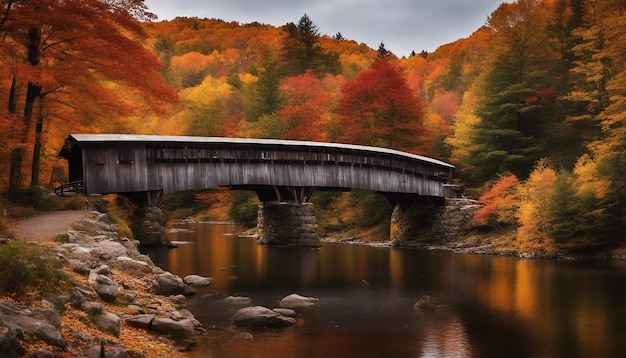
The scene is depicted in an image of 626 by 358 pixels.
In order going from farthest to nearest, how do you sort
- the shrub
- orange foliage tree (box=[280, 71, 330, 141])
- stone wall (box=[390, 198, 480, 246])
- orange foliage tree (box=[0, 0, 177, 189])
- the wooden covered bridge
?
orange foliage tree (box=[280, 71, 330, 141]) → stone wall (box=[390, 198, 480, 246]) → the wooden covered bridge → orange foliage tree (box=[0, 0, 177, 189]) → the shrub

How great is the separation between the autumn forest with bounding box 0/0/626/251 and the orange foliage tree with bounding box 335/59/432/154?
10 centimetres

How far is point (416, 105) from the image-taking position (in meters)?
40.0

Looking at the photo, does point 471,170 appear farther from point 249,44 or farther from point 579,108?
point 249,44

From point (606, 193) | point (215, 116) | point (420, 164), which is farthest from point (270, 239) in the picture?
point (215, 116)

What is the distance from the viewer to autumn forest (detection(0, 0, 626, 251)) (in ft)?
66.0

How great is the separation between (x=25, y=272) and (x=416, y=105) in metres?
33.4

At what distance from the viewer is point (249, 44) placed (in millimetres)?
96125

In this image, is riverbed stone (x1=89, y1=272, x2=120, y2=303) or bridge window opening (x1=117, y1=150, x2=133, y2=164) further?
bridge window opening (x1=117, y1=150, x2=133, y2=164)

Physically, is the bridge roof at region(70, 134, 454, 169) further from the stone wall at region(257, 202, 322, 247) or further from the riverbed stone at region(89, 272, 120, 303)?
the riverbed stone at region(89, 272, 120, 303)

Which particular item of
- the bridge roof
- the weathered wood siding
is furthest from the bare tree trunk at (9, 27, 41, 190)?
the weathered wood siding

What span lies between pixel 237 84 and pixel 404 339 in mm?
59169

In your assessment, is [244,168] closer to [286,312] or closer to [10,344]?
[286,312]

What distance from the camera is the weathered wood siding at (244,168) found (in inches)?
1022

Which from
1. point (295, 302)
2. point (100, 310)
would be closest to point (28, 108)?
point (295, 302)
